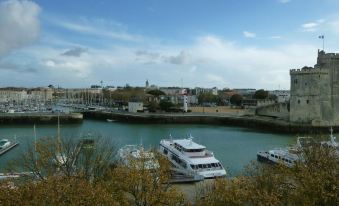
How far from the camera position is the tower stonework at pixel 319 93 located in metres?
37.6

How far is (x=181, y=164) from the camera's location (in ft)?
64.6

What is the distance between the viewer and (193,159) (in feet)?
62.2

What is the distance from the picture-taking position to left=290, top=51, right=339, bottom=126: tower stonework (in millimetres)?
37562

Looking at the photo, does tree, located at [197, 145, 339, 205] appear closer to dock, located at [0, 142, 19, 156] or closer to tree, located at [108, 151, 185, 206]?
tree, located at [108, 151, 185, 206]

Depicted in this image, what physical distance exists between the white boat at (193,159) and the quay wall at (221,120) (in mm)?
17613

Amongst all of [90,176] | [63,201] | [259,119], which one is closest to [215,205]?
[63,201]

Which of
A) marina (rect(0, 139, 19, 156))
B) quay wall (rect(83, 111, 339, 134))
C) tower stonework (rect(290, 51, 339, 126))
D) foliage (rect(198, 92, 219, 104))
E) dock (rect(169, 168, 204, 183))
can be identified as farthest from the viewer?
foliage (rect(198, 92, 219, 104))

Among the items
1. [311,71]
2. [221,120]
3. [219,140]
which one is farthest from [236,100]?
[219,140]

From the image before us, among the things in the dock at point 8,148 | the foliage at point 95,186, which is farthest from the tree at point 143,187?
the dock at point 8,148

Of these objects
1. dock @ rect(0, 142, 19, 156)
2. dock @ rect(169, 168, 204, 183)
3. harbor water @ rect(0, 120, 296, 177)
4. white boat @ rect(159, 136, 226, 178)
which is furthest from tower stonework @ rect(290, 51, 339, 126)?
dock @ rect(169, 168, 204, 183)

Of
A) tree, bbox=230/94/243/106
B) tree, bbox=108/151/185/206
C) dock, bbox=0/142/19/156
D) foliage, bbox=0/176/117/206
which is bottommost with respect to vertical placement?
dock, bbox=0/142/19/156

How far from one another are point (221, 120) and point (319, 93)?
1176cm

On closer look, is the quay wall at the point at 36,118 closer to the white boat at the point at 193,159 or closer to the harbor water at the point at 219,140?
the harbor water at the point at 219,140

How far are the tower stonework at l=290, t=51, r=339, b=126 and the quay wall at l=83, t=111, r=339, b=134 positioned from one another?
1.30 meters
